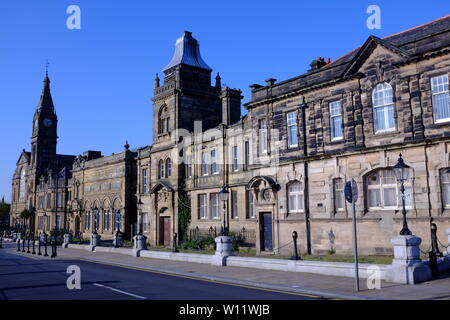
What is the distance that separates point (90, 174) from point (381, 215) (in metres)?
45.8

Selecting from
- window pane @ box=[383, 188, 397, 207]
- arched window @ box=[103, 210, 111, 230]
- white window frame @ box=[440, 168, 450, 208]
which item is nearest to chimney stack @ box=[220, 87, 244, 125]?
window pane @ box=[383, 188, 397, 207]

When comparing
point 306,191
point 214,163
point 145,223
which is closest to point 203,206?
point 214,163

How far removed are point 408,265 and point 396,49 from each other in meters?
11.4

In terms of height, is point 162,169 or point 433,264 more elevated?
point 162,169

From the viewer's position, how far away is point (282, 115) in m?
26.3

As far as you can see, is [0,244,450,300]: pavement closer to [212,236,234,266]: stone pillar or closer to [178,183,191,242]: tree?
[212,236,234,266]: stone pillar

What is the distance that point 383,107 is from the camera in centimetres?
2128

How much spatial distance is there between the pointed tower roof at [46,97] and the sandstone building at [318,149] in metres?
53.5

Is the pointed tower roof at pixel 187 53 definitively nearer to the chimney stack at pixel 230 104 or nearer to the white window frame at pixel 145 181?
the chimney stack at pixel 230 104

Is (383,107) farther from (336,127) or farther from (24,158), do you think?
(24,158)

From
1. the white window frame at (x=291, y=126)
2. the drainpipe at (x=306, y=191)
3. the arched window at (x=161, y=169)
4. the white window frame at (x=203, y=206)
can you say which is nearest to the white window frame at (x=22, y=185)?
the arched window at (x=161, y=169)
